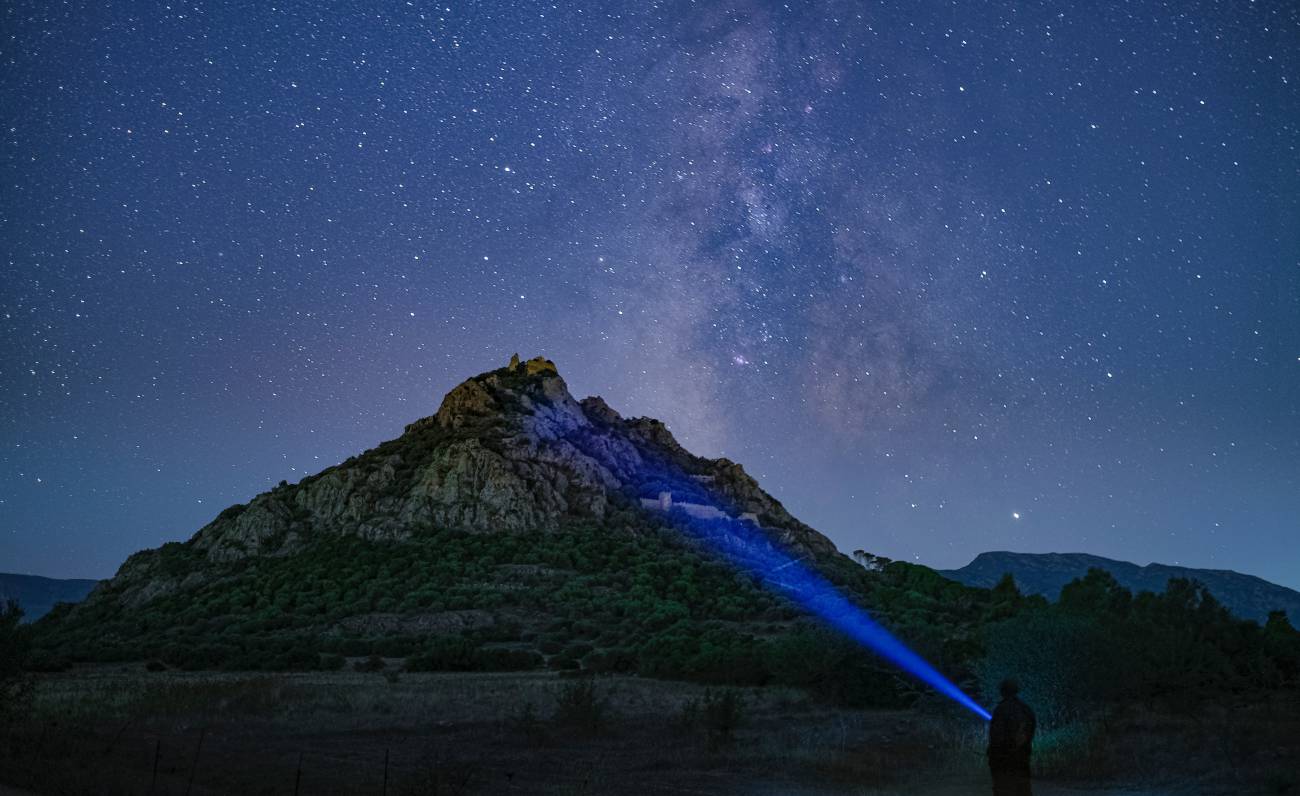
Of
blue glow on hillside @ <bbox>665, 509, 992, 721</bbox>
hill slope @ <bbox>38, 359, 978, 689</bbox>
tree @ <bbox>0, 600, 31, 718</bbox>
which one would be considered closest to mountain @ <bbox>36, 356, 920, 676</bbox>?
hill slope @ <bbox>38, 359, 978, 689</bbox>

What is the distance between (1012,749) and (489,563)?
9481cm

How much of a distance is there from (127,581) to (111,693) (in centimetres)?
8050

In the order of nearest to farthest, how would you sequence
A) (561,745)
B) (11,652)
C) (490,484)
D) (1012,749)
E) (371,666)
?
(1012,749) → (11,652) → (561,745) → (371,666) → (490,484)

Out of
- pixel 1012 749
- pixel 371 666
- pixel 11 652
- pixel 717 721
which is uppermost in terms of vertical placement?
pixel 1012 749

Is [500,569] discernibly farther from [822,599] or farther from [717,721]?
[717,721]

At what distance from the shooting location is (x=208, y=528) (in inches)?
4737

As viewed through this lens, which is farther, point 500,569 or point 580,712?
point 500,569

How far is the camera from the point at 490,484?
392ft

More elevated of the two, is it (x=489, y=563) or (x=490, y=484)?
(x=490, y=484)

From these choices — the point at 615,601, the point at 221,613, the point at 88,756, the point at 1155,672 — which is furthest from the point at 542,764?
the point at 221,613

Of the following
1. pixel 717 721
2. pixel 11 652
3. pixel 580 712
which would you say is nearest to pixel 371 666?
pixel 580 712

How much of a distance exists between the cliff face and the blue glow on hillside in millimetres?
6113

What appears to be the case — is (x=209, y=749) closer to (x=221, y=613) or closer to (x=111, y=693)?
(x=111, y=693)

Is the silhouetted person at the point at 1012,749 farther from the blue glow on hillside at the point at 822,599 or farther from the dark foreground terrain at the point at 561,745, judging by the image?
the blue glow on hillside at the point at 822,599
